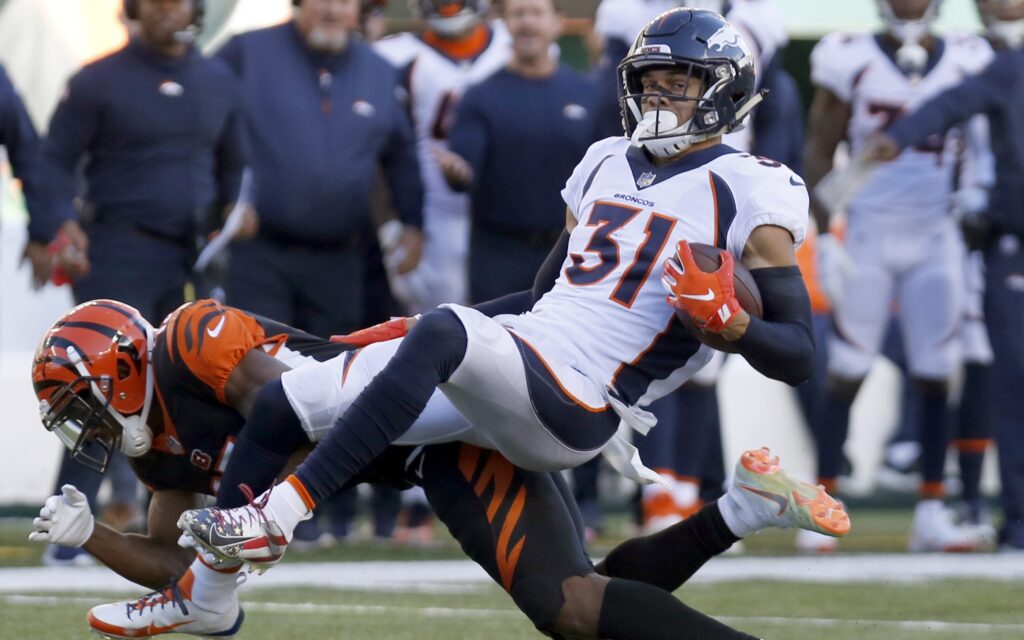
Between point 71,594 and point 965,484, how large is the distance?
137 inches

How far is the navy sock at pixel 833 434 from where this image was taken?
7.46m

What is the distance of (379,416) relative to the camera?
3807mm

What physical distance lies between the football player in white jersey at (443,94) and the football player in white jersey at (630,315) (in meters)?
3.40

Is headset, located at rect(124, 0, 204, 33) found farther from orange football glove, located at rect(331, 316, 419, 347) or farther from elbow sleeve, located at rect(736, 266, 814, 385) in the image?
elbow sleeve, located at rect(736, 266, 814, 385)

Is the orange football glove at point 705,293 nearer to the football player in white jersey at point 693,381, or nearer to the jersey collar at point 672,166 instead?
the jersey collar at point 672,166

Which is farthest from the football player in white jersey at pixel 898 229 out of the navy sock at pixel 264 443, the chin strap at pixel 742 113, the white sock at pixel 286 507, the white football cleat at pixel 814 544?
the white sock at pixel 286 507

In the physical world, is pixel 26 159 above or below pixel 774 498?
below

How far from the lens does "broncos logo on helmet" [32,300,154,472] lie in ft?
14.3

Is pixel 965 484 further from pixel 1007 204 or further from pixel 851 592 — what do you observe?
pixel 851 592

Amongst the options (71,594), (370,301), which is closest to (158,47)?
(370,301)

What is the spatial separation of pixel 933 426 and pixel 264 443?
3.88m

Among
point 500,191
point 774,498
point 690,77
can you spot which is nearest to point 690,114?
point 690,77

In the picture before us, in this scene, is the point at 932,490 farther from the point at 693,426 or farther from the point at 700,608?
the point at 700,608

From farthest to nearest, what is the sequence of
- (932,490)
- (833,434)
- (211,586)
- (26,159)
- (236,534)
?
(833,434), (932,490), (26,159), (211,586), (236,534)
